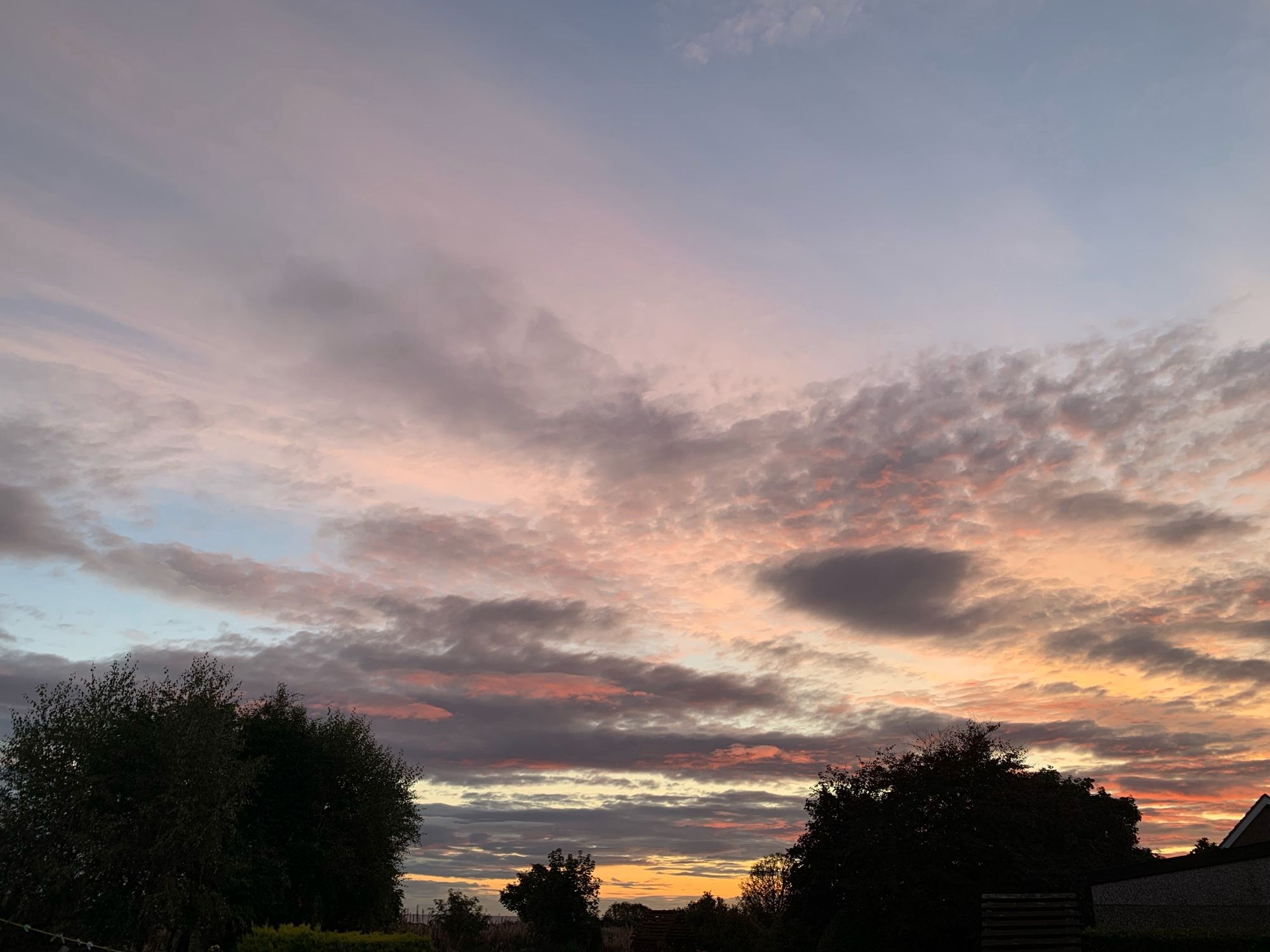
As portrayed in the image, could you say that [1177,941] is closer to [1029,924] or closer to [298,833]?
[1029,924]

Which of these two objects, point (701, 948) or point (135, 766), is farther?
point (701, 948)

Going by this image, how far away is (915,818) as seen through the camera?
44.4m

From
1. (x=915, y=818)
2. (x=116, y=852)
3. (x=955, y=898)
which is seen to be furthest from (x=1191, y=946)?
(x=116, y=852)

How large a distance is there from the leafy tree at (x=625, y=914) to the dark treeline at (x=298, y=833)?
60.9 feet

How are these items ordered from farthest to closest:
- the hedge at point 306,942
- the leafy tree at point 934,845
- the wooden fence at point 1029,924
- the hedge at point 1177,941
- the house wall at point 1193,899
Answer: the leafy tree at point 934,845 → the house wall at point 1193,899 → the hedge at point 306,942 → the hedge at point 1177,941 → the wooden fence at point 1029,924

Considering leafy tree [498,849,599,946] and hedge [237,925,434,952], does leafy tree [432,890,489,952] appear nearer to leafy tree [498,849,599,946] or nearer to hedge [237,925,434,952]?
leafy tree [498,849,599,946]

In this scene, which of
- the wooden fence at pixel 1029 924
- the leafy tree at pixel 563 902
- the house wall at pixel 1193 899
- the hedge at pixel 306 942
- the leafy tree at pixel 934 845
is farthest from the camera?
the leafy tree at pixel 563 902

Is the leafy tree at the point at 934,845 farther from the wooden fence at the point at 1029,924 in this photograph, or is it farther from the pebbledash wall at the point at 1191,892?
the wooden fence at the point at 1029,924

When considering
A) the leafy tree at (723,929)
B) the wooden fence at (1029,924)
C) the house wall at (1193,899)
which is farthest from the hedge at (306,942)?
the leafy tree at (723,929)

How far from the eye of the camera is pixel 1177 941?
23406mm

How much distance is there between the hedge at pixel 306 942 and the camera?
25562 mm

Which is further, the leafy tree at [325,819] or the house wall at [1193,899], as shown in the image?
the leafy tree at [325,819]

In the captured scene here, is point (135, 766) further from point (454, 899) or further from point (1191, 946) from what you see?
point (1191, 946)

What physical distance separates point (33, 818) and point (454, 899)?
31.7m
